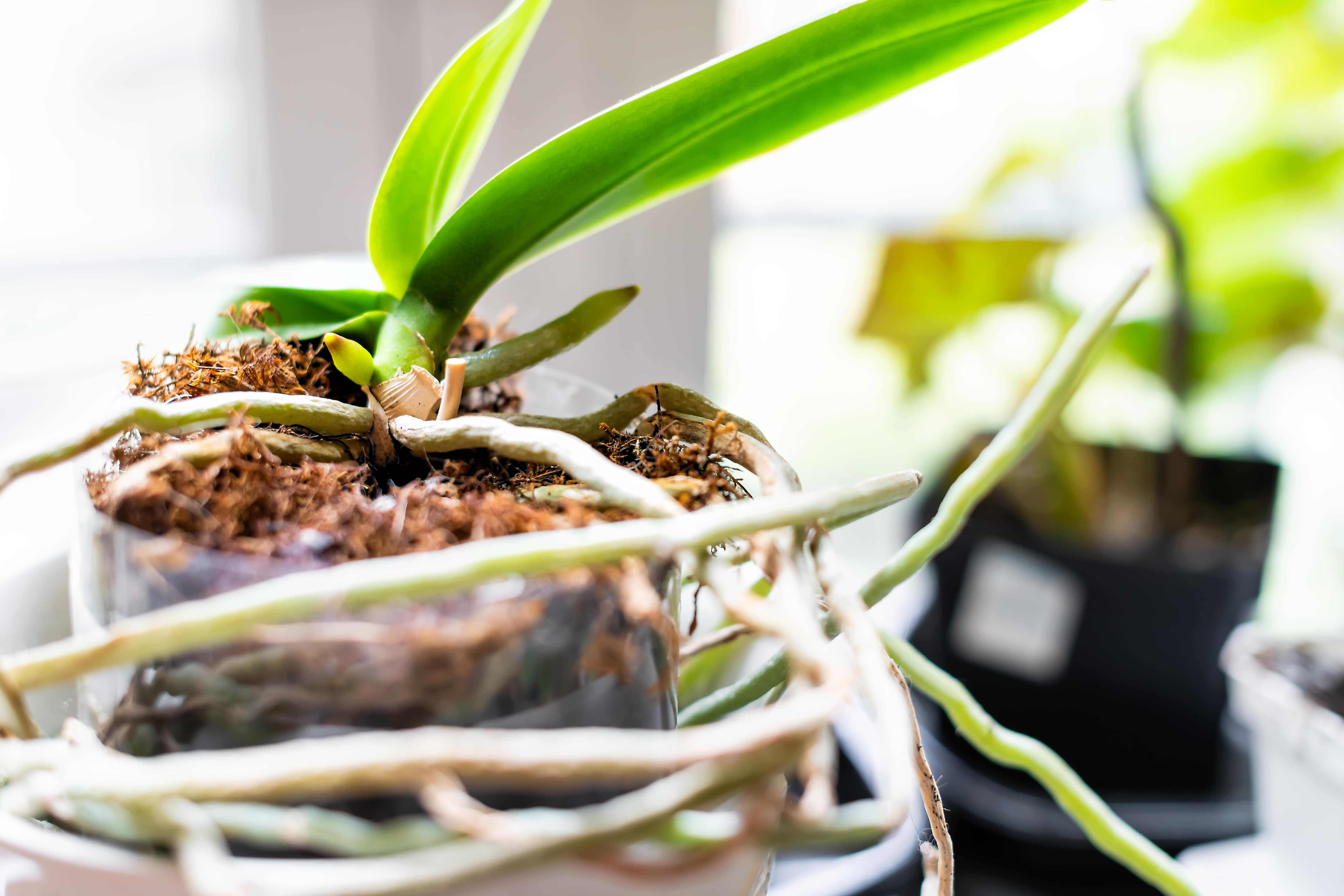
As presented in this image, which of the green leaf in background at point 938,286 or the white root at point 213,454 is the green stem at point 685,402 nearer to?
the white root at point 213,454

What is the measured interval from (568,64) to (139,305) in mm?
404

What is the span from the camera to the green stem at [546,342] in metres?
0.28

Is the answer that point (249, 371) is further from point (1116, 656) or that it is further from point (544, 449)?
point (1116, 656)

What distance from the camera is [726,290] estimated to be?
111 centimetres

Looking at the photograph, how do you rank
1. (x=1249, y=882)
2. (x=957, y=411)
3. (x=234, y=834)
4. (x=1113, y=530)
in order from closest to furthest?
(x=234, y=834), (x=1249, y=882), (x=1113, y=530), (x=957, y=411)

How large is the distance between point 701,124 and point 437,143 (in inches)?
3.7

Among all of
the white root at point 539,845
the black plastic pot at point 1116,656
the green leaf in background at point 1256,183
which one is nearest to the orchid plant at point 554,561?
the white root at point 539,845

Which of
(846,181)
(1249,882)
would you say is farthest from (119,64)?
(1249,882)

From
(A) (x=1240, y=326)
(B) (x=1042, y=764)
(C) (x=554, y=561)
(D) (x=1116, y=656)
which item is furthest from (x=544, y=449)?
(A) (x=1240, y=326)

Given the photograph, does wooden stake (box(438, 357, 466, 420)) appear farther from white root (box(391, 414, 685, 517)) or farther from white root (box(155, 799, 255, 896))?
white root (box(155, 799, 255, 896))

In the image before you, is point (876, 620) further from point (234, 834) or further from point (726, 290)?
point (726, 290)

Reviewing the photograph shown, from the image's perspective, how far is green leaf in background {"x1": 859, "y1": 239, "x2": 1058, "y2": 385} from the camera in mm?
964

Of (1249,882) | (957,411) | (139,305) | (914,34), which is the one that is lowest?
(1249,882)

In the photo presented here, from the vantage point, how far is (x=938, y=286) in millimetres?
982
